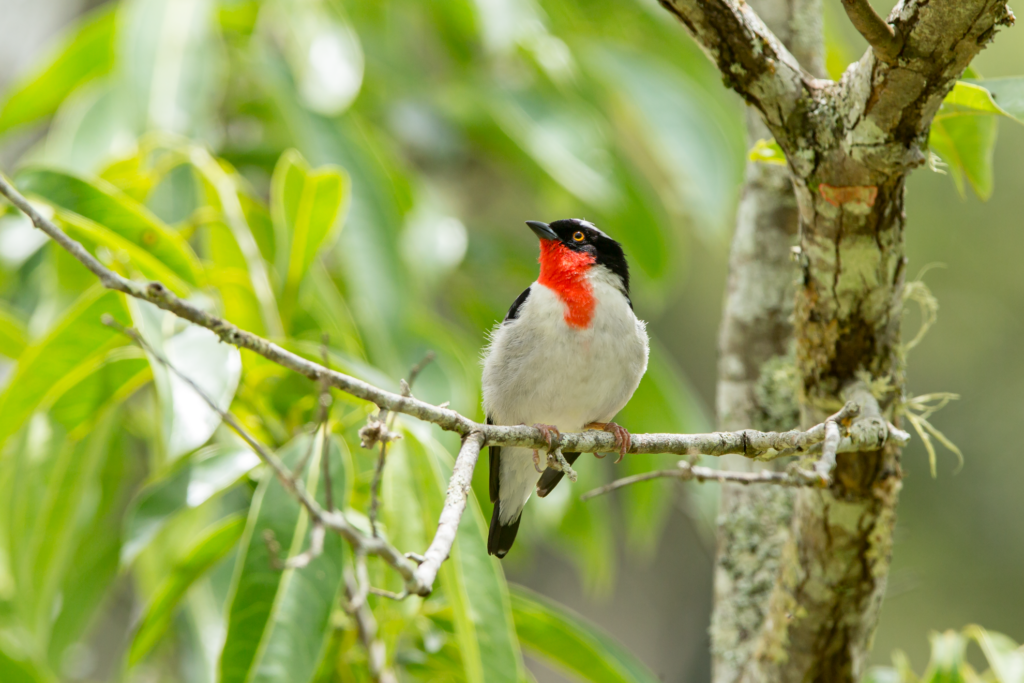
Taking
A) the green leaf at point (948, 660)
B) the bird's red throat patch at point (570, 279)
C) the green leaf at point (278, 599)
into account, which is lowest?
the green leaf at point (948, 660)

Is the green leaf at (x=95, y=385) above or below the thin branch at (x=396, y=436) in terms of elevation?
above

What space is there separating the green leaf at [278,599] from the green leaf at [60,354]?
0.64 meters

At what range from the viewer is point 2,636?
289cm

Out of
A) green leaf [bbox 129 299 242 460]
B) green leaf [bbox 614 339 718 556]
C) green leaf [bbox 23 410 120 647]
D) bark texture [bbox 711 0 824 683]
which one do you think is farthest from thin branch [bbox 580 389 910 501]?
green leaf [bbox 614 339 718 556]

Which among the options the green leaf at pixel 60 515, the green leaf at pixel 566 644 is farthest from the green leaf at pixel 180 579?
the green leaf at pixel 566 644

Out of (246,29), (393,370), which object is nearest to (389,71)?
(246,29)

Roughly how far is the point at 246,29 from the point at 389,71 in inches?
38.1

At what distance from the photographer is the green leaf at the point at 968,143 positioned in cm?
207

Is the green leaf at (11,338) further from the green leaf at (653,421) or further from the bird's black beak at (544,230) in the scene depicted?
the green leaf at (653,421)

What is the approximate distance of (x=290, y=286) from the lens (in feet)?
Answer: 9.40

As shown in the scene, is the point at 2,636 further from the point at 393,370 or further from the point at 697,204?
the point at 697,204

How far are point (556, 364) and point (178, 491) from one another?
1224mm

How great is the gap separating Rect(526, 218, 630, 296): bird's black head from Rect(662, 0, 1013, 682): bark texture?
2.82 ft

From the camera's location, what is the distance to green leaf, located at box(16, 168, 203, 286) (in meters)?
2.54
